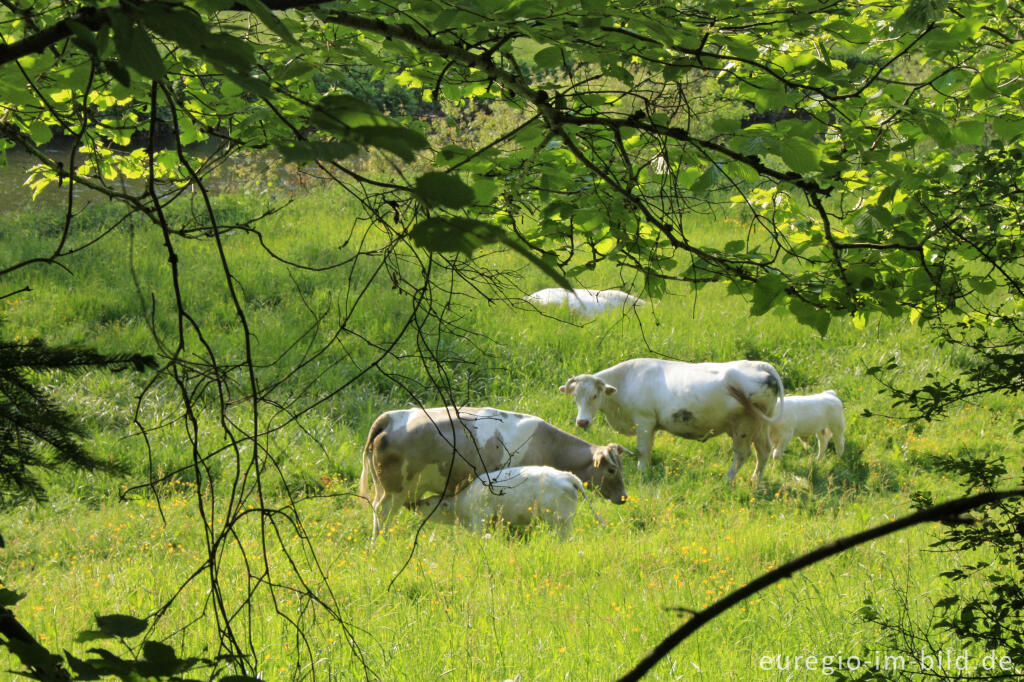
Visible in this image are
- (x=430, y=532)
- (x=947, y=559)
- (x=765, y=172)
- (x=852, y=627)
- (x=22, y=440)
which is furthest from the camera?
(x=430, y=532)

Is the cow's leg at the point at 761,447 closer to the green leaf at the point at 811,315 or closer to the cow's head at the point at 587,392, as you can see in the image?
the cow's head at the point at 587,392

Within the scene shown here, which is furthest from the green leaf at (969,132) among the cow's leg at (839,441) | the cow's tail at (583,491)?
the cow's leg at (839,441)

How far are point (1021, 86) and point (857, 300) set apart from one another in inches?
50.7

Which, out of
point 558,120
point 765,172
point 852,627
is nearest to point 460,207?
point 558,120

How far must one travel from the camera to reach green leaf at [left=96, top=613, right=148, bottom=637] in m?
1.24

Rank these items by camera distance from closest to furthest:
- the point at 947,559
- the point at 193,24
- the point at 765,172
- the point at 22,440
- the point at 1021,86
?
the point at 193,24
the point at 22,440
the point at 765,172
the point at 1021,86
the point at 947,559

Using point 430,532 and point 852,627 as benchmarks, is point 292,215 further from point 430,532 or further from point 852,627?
point 852,627

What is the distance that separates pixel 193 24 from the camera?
2.62ft

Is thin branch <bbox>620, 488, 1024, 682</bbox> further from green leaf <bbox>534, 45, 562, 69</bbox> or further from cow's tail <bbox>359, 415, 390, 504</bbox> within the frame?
cow's tail <bbox>359, 415, 390, 504</bbox>

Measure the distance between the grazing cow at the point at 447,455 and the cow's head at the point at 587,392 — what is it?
83 centimetres

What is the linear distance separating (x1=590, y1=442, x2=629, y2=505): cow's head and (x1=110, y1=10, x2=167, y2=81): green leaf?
6.59 metres

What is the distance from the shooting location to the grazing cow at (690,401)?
8.38 m

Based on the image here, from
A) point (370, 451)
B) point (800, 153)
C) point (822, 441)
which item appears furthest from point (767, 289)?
point (822, 441)

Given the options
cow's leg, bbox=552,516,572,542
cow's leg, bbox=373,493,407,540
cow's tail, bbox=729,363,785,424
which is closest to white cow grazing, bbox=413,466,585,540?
cow's leg, bbox=552,516,572,542
